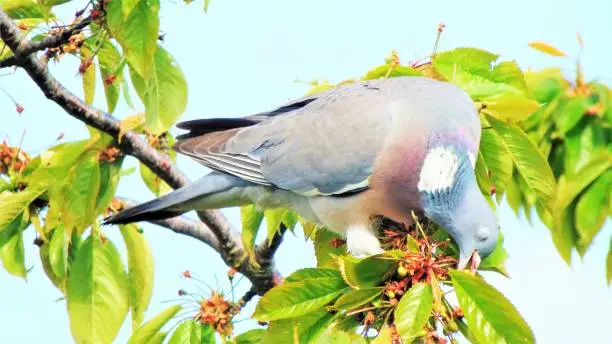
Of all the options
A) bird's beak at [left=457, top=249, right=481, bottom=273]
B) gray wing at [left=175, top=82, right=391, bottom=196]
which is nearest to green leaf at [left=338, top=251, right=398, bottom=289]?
bird's beak at [left=457, top=249, right=481, bottom=273]


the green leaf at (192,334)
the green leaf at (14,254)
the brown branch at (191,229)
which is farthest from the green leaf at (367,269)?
the brown branch at (191,229)

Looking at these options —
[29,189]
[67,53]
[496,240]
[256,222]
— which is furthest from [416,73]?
[29,189]

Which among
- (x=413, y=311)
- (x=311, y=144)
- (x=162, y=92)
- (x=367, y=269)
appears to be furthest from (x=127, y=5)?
(x=413, y=311)

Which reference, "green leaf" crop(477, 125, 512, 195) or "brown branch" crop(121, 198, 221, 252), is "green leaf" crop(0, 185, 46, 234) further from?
"green leaf" crop(477, 125, 512, 195)

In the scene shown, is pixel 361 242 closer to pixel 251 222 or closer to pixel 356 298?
pixel 251 222

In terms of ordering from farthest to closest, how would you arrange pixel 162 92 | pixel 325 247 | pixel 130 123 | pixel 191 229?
pixel 191 229, pixel 130 123, pixel 325 247, pixel 162 92

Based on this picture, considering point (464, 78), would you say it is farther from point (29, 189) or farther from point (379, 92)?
point (29, 189)

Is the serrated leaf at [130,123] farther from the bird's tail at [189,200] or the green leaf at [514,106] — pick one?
the green leaf at [514,106]

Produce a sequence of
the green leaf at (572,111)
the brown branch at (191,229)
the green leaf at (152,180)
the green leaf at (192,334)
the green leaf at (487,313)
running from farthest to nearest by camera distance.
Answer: the brown branch at (191,229)
the green leaf at (152,180)
the green leaf at (192,334)
the green leaf at (572,111)
the green leaf at (487,313)

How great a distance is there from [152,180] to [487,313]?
2722 millimetres

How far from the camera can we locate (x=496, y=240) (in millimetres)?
3770

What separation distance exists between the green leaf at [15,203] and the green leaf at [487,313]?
2352 mm

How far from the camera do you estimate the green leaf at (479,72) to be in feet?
12.8

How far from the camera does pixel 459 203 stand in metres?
3.84
